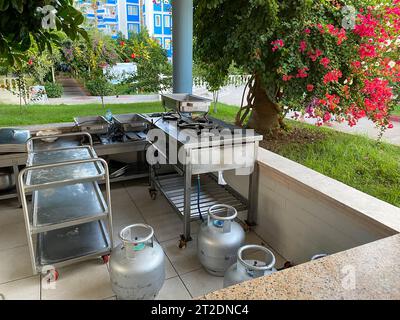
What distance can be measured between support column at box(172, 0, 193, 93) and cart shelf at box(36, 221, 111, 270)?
5.19 feet

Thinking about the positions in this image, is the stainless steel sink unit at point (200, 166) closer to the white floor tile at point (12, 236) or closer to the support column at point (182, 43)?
the support column at point (182, 43)

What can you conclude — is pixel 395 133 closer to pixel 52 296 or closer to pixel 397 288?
pixel 397 288

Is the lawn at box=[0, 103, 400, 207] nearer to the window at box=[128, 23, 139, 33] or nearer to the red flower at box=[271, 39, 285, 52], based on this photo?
the red flower at box=[271, 39, 285, 52]

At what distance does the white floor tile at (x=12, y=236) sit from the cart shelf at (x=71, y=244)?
0.20 meters

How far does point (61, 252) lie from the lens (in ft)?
6.29

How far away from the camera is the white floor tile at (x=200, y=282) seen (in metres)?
1.75

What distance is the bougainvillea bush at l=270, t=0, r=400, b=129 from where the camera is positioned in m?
2.35

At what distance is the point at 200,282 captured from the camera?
5.92 feet

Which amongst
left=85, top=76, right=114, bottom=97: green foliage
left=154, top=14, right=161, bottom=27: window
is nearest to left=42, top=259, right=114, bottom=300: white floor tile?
left=85, top=76, right=114, bottom=97: green foliage

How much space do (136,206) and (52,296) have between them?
3.48ft

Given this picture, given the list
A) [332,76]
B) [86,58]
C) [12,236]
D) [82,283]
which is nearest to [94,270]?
[82,283]

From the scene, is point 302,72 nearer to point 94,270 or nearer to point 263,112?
point 263,112
